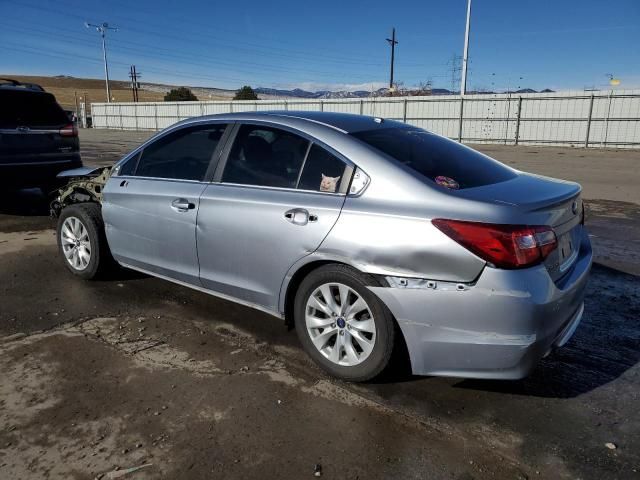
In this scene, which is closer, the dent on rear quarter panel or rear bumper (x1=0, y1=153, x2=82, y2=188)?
the dent on rear quarter panel

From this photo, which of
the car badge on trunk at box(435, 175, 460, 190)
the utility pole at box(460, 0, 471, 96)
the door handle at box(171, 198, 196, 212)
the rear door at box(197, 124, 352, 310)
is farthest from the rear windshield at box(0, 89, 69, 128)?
the utility pole at box(460, 0, 471, 96)

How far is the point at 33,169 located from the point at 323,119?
587 cm

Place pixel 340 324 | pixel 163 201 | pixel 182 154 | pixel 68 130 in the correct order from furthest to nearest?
pixel 68 130, pixel 182 154, pixel 163 201, pixel 340 324

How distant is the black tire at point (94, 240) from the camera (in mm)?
4723

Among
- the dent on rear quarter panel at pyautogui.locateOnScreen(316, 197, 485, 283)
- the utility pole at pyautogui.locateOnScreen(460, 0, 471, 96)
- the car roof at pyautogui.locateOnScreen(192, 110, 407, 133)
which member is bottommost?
the dent on rear quarter panel at pyautogui.locateOnScreen(316, 197, 485, 283)

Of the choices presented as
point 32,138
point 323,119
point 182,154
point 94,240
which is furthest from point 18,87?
point 323,119

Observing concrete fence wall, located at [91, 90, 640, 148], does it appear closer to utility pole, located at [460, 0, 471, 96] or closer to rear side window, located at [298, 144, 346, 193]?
utility pole, located at [460, 0, 471, 96]

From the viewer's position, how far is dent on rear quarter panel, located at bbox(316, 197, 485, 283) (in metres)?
2.62

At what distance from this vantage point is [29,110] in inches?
302

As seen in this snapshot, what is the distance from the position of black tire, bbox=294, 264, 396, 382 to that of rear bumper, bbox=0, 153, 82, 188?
6060 millimetres

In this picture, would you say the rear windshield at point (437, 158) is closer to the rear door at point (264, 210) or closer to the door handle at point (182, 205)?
the rear door at point (264, 210)

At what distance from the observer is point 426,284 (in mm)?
2707

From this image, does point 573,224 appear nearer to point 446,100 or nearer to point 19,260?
point 19,260

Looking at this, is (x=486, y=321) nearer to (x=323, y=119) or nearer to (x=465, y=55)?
(x=323, y=119)
